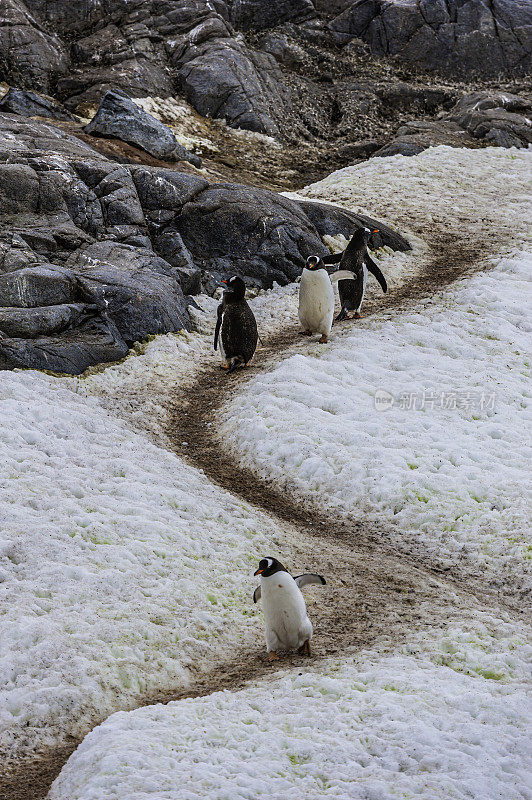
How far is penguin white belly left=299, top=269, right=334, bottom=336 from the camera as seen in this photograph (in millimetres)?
15500

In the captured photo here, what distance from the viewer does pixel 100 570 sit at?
8.56 metres

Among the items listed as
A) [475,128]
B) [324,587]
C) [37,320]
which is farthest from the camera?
[475,128]

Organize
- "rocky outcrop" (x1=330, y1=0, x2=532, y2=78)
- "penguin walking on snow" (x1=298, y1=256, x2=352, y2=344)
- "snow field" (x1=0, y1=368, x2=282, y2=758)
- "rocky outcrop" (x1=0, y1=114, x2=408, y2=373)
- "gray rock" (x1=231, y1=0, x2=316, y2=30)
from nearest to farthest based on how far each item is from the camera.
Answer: "snow field" (x1=0, y1=368, x2=282, y2=758), "rocky outcrop" (x1=0, y1=114, x2=408, y2=373), "penguin walking on snow" (x1=298, y1=256, x2=352, y2=344), "rocky outcrop" (x1=330, y1=0, x2=532, y2=78), "gray rock" (x1=231, y1=0, x2=316, y2=30)

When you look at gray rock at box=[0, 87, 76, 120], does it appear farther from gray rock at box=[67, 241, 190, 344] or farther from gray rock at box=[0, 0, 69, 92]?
gray rock at box=[67, 241, 190, 344]

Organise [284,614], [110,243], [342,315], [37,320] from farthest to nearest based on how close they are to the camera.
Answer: [342,315]
[110,243]
[37,320]
[284,614]

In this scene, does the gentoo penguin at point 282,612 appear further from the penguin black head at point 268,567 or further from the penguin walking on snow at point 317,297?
the penguin walking on snow at point 317,297

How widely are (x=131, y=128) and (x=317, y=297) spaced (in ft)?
36.0

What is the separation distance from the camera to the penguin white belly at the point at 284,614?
7.70m

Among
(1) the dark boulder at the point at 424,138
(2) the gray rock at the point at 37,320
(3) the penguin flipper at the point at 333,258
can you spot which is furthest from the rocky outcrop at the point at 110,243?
(1) the dark boulder at the point at 424,138

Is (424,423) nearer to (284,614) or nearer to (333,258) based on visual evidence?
(284,614)

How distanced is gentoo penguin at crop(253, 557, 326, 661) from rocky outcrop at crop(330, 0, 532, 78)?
1445 inches

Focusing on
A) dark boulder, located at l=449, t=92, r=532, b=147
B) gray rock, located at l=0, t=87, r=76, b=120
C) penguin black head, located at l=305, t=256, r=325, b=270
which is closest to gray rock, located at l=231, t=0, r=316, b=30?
dark boulder, located at l=449, t=92, r=532, b=147

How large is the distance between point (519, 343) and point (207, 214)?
27.2 feet

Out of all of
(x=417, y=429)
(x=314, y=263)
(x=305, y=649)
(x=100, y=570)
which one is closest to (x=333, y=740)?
(x=305, y=649)
